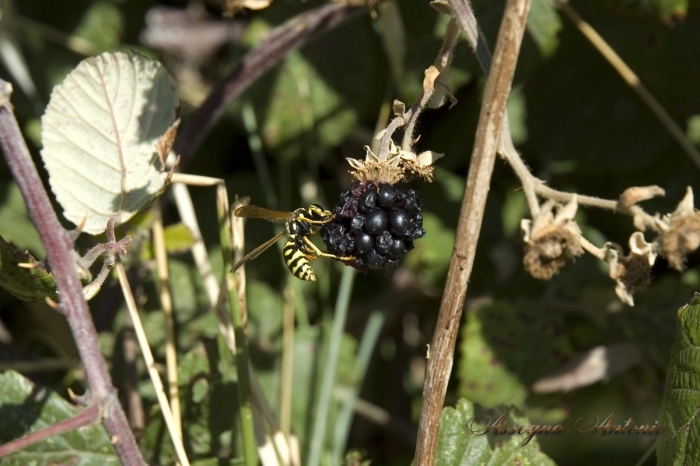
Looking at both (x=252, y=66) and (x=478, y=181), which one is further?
(x=252, y=66)

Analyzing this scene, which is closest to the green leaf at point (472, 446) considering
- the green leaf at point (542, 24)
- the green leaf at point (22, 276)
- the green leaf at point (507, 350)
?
the green leaf at point (507, 350)

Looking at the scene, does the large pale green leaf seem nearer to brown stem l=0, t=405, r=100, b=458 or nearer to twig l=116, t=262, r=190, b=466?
twig l=116, t=262, r=190, b=466

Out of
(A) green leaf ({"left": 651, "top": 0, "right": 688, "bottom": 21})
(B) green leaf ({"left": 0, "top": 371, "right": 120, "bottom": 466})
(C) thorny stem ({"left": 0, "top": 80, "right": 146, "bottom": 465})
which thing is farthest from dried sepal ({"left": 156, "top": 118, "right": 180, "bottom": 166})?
(A) green leaf ({"left": 651, "top": 0, "right": 688, "bottom": 21})

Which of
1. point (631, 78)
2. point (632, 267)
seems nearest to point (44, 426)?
point (632, 267)

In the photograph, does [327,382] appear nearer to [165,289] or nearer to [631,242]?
[165,289]

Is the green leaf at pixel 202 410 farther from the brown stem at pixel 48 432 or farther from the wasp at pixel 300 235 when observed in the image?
the brown stem at pixel 48 432

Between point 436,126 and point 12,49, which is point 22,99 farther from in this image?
point 436,126
